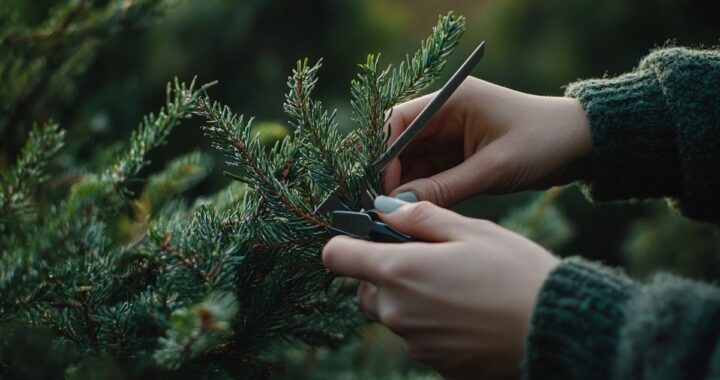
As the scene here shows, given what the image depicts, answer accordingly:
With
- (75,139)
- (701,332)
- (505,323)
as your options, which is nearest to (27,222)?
(75,139)

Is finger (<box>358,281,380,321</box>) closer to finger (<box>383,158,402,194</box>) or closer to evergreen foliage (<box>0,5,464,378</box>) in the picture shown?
evergreen foliage (<box>0,5,464,378</box>)

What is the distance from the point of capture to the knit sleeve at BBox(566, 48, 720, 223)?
102 cm

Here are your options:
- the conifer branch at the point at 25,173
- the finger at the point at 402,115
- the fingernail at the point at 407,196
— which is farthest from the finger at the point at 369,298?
the conifer branch at the point at 25,173

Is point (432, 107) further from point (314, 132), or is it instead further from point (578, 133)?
point (578, 133)

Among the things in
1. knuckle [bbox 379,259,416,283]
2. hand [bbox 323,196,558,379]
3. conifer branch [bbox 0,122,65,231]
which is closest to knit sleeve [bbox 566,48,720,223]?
hand [bbox 323,196,558,379]

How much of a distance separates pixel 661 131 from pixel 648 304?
1.69ft

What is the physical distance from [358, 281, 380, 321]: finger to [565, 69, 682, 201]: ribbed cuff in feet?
1.70

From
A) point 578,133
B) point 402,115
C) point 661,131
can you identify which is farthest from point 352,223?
point 661,131

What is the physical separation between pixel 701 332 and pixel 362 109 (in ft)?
1.60

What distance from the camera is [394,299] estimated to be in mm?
745

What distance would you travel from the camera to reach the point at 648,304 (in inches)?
26.4

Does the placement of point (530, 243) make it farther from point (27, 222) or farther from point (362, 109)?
point (27, 222)

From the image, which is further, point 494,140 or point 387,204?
point 494,140

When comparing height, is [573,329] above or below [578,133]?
below
